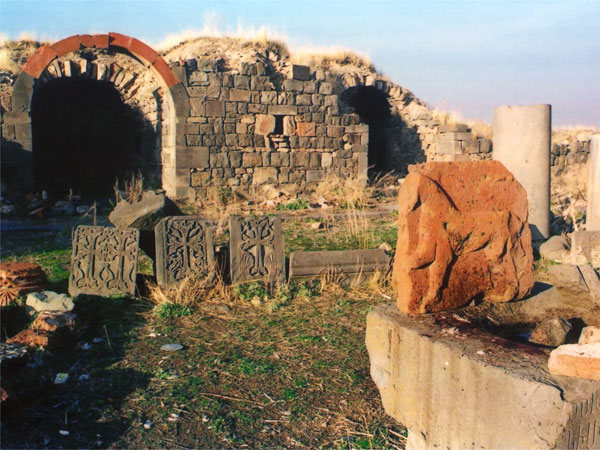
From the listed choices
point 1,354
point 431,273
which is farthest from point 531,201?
point 1,354

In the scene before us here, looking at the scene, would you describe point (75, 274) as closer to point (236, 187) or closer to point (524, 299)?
point (524, 299)

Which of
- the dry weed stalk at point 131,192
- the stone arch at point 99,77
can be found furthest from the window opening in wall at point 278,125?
the dry weed stalk at point 131,192

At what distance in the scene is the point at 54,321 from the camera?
14.4 feet

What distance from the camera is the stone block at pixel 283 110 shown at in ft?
41.9

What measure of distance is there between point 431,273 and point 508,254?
1.90 feet

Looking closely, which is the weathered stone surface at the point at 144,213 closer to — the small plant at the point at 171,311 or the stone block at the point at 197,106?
the small plant at the point at 171,311

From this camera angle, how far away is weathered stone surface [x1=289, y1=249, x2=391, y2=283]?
19.6ft

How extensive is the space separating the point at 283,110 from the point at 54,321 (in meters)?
9.22

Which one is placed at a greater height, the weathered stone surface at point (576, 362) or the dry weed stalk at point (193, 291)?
the weathered stone surface at point (576, 362)

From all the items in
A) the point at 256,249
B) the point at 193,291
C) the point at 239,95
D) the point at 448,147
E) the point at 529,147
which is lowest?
the point at 193,291

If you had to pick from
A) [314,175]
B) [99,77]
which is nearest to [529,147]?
[314,175]

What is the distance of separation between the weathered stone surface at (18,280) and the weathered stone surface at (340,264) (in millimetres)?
2455

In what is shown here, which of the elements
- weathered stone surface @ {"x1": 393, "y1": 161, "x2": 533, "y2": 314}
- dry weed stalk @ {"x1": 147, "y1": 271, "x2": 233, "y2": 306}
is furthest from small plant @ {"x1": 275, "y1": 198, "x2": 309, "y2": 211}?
weathered stone surface @ {"x1": 393, "y1": 161, "x2": 533, "y2": 314}

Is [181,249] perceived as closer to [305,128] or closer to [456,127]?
[305,128]
